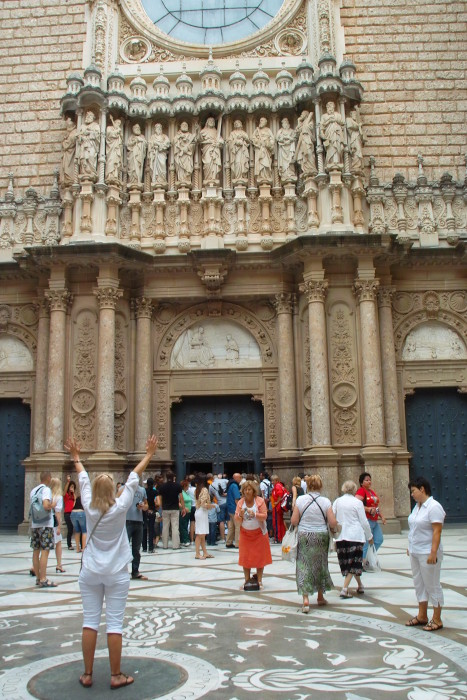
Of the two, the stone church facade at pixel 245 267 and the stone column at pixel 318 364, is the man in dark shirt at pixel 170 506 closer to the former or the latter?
the stone church facade at pixel 245 267

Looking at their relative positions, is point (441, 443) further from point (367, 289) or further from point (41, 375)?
point (41, 375)

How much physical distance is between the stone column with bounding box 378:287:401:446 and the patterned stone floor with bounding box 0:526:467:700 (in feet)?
28.1

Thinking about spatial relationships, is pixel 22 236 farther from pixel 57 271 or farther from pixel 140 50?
pixel 140 50

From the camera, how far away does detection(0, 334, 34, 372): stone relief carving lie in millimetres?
20344

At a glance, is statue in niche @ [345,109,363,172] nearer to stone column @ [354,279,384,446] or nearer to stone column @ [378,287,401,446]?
stone column @ [354,279,384,446]

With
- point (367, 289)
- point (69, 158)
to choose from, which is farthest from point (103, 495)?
point (69, 158)

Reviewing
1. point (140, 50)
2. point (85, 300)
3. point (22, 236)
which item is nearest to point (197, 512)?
point (85, 300)

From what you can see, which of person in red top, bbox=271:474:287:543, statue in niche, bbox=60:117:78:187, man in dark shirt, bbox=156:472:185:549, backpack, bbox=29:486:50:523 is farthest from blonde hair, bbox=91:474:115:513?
statue in niche, bbox=60:117:78:187

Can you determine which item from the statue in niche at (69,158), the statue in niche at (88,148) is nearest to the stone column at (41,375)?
the statue in niche at (69,158)

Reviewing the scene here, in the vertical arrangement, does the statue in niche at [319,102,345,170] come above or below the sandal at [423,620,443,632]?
above

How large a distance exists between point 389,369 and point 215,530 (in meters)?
6.68

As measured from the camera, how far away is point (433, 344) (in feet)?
65.0

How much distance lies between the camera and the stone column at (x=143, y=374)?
1886 cm

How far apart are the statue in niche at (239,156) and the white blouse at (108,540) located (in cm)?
1531
